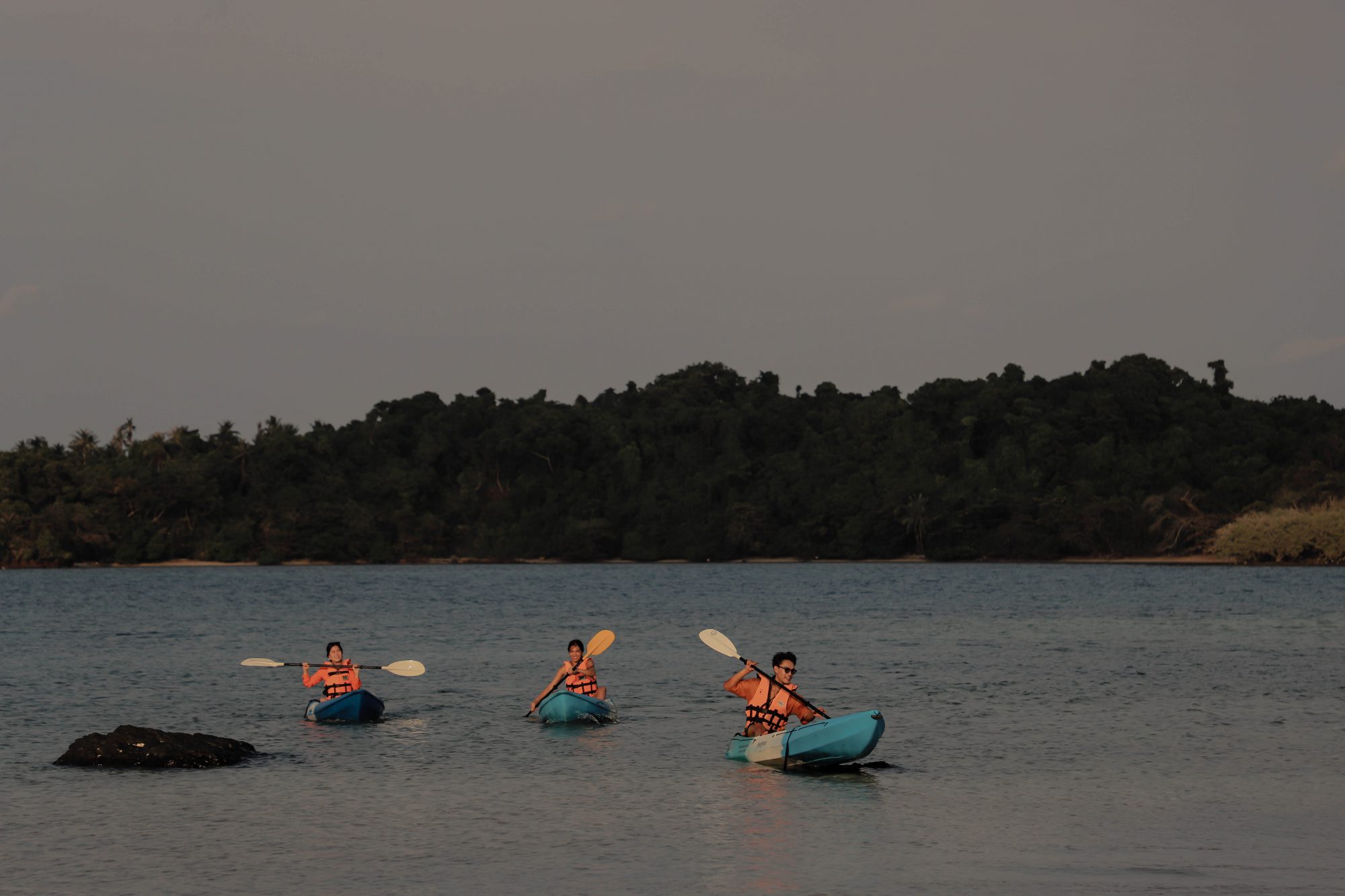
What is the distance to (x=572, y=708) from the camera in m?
31.1

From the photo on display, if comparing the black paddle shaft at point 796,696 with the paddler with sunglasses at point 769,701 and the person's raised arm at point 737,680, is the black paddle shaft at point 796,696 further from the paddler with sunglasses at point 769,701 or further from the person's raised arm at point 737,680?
the person's raised arm at point 737,680

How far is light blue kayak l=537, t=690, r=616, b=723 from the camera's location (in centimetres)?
3106

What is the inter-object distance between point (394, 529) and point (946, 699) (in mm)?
Result: 145985

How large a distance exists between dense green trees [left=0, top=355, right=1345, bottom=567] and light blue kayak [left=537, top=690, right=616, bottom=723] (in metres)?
126

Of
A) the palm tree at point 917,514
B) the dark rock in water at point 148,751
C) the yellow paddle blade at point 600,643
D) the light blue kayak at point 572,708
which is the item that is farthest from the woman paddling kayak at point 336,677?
the palm tree at point 917,514

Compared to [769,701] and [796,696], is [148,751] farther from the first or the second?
[796,696]

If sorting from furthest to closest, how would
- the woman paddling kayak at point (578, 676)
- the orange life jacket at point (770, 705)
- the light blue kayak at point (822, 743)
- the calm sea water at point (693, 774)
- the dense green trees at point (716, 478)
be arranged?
the dense green trees at point (716, 478) → the woman paddling kayak at point (578, 676) → the orange life jacket at point (770, 705) → the light blue kayak at point (822, 743) → the calm sea water at point (693, 774)

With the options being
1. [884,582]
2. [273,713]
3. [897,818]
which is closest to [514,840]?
[897,818]

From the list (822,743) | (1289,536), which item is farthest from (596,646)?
(1289,536)

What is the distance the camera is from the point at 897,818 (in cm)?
2080

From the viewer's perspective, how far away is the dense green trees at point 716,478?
158875 mm

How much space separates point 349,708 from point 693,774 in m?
9.69

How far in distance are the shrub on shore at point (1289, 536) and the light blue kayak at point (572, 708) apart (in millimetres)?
113243

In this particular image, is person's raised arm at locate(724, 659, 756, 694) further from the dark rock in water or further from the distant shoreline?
the distant shoreline
